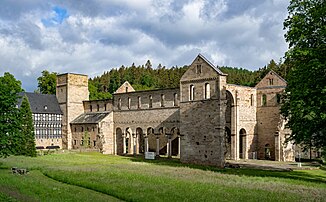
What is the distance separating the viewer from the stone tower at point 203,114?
→ 38500 mm

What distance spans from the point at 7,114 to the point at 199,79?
19882 mm

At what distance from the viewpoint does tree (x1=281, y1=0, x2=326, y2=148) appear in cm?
2456

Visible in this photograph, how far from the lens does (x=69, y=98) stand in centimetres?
6294

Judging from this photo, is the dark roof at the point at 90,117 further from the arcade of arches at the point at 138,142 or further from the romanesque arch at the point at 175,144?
the romanesque arch at the point at 175,144

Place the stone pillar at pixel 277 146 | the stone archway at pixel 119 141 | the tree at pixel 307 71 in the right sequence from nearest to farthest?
the tree at pixel 307 71
the stone pillar at pixel 277 146
the stone archway at pixel 119 141

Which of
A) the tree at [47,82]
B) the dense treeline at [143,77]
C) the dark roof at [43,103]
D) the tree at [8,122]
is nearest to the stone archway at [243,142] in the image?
the tree at [8,122]

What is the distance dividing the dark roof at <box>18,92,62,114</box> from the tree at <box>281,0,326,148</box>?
44.3 meters

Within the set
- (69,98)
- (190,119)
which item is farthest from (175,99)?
(69,98)

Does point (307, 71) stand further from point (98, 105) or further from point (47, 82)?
point (47, 82)

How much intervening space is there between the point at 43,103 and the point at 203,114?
3311 centimetres

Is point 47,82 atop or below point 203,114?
atop

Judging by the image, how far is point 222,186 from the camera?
862 inches

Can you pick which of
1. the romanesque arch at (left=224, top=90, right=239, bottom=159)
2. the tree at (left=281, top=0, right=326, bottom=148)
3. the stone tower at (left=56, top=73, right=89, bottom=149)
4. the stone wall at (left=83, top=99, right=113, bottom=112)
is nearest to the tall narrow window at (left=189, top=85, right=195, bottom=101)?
the romanesque arch at (left=224, top=90, right=239, bottom=159)

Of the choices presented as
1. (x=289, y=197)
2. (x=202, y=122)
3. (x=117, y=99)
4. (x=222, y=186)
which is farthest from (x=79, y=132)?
(x=289, y=197)
